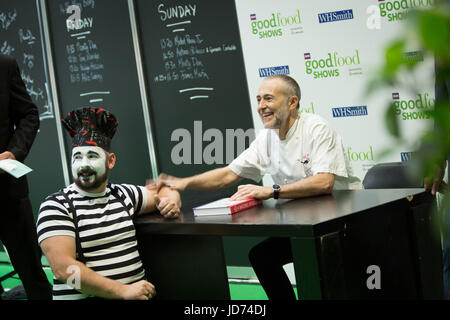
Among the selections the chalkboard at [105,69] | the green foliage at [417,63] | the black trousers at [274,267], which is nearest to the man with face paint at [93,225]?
the black trousers at [274,267]

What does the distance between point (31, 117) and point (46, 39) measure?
246 cm

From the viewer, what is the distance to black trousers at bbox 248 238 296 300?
2891 mm

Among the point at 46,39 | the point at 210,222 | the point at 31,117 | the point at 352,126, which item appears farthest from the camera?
the point at 46,39

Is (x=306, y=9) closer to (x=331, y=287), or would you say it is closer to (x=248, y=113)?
(x=248, y=113)

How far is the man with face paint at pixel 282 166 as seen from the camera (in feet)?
9.02

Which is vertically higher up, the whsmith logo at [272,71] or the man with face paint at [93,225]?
the whsmith logo at [272,71]

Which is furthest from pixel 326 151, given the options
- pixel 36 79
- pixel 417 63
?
pixel 36 79

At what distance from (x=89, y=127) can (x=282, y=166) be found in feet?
3.54

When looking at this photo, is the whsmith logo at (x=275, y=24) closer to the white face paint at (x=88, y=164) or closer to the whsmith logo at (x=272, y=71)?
the whsmith logo at (x=272, y=71)

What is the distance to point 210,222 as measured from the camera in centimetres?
235

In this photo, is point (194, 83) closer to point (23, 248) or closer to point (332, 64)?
point (332, 64)

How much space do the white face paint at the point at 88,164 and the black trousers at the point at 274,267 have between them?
886mm

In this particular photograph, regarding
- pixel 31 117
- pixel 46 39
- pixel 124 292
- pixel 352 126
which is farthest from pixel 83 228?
pixel 46 39

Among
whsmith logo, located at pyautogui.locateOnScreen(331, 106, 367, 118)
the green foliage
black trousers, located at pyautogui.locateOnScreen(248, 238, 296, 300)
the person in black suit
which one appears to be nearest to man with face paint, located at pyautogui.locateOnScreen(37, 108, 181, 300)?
black trousers, located at pyautogui.locateOnScreen(248, 238, 296, 300)
